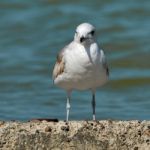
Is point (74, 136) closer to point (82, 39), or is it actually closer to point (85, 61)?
point (85, 61)

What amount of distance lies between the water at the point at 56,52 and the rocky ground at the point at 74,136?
3.26m

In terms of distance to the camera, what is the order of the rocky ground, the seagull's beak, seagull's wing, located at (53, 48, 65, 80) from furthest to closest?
seagull's wing, located at (53, 48, 65, 80) → the seagull's beak → the rocky ground

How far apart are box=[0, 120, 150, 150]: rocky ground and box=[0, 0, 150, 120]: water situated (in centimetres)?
326

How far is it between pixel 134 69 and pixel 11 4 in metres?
4.07

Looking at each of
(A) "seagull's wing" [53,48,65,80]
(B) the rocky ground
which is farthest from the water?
(B) the rocky ground

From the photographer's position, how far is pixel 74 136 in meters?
6.06

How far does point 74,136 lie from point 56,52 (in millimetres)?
6937

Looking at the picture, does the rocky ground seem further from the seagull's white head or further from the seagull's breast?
the seagull's white head

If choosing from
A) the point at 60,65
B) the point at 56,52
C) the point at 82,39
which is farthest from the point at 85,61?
the point at 56,52

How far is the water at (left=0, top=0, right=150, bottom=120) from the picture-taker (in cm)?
1012

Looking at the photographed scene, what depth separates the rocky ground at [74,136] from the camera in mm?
5992

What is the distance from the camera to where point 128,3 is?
50.9 feet

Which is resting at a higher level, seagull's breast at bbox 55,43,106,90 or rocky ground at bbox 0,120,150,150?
seagull's breast at bbox 55,43,106,90

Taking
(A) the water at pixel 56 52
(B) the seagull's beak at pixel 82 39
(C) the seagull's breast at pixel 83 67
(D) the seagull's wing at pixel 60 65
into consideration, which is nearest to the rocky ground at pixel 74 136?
(C) the seagull's breast at pixel 83 67
